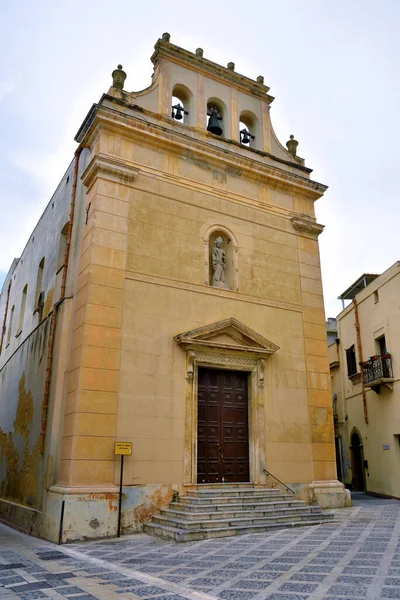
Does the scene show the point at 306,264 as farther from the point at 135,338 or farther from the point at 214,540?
the point at 214,540

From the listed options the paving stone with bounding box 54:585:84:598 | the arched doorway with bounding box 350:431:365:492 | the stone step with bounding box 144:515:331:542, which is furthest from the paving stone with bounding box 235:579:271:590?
the arched doorway with bounding box 350:431:365:492

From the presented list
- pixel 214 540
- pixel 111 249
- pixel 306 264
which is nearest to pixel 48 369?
pixel 111 249

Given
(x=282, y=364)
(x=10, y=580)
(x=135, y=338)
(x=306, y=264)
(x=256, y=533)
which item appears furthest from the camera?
(x=306, y=264)

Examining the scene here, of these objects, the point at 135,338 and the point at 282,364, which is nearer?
the point at 135,338

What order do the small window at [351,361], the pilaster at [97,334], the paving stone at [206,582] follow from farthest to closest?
the small window at [351,361] → the pilaster at [97,334] → the paving stone at [206,582]

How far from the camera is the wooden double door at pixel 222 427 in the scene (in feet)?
38.7

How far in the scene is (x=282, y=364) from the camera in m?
13.5

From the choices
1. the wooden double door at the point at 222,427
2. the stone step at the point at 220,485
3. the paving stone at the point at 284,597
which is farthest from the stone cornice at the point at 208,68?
the paving stone at the point at 284,597

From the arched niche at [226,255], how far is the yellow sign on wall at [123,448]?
482 centimetres

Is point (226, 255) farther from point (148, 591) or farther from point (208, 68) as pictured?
point (148, 591)

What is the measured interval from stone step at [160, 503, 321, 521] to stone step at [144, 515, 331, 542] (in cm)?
36

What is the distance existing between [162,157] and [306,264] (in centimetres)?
530

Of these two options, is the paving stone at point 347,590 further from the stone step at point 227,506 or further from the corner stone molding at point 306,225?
the corner stone molding at point 306,225

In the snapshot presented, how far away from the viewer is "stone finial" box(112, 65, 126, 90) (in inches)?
531
